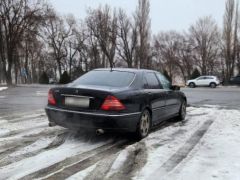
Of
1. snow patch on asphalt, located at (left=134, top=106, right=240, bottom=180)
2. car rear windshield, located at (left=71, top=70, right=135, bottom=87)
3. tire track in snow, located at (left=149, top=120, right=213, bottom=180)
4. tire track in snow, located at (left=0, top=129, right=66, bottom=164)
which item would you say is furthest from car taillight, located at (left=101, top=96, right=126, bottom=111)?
tire track in snow, located at (left=0, top=129, right=66, bottom=164)

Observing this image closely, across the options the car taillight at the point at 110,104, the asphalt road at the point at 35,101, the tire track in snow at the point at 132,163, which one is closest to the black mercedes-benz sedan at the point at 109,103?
the car taillight at the point at 110,104

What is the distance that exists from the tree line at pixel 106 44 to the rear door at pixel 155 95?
3762cm

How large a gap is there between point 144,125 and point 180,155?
60.7 inches

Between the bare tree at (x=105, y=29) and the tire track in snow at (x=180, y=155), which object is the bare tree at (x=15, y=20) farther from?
the tire track in snow at (x=180, y=155)

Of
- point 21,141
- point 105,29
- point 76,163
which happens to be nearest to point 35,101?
point 21,141

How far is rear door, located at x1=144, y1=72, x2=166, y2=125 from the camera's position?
7664 mm

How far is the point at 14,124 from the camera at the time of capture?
8.73m

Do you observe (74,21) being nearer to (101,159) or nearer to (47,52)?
(47,52)

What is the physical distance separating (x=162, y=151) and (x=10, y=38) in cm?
4055

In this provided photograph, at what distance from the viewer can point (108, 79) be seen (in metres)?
7.39

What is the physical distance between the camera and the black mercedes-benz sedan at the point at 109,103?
6508 mm

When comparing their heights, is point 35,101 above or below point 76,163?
above

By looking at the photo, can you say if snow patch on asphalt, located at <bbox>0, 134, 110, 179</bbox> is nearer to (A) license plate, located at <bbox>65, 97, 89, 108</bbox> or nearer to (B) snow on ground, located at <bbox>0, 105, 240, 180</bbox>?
(B) snow on ground, located at <bbox>0, 105, 240, 180</bbox>

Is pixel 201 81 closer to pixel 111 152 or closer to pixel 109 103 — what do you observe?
pixel 109 103
